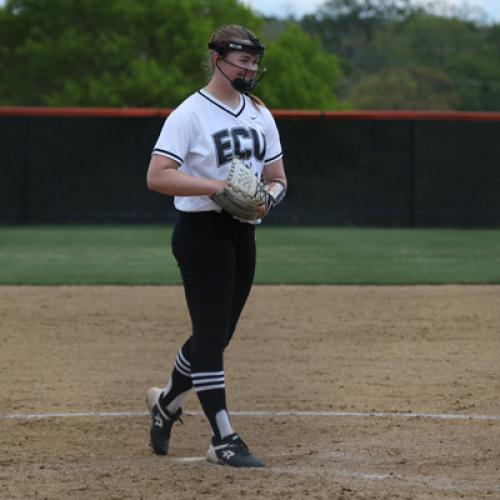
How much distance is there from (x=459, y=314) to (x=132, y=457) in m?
5.25

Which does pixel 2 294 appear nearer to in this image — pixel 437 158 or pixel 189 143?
pixel 189 143

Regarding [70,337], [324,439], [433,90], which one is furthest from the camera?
[433,90]

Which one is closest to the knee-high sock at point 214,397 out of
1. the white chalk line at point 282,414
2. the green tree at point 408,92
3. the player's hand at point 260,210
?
the player's hand at point 260,210

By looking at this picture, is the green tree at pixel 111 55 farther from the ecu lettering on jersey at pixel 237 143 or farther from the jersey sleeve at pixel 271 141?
the ecu lettering on jersey at pixel 237 143

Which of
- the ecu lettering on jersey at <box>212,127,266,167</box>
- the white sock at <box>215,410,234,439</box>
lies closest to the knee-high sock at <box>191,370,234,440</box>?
the white sock at <box>215,410,234,439</box>

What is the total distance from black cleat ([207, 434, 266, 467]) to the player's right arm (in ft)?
3.38

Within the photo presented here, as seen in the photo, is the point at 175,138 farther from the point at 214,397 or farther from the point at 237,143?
the point at 214,397

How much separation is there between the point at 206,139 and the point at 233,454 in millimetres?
1289

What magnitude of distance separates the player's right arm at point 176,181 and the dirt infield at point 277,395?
1129 millimetres

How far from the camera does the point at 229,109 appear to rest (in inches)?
200

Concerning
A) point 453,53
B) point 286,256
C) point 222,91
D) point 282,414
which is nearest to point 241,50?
point 222,91

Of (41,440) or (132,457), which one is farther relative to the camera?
(41,440)

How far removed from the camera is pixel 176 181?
4832 mm

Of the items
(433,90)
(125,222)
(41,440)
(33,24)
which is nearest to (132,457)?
(41,440)
